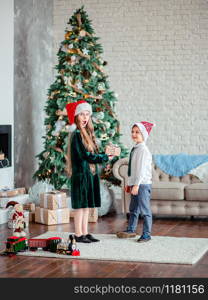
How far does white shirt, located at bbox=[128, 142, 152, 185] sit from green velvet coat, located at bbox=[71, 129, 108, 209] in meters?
0.33

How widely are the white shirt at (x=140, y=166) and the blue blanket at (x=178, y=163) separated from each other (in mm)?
1741

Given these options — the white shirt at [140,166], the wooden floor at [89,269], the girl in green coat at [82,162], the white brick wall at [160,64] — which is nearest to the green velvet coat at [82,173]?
the girl in green coat at [82,162]

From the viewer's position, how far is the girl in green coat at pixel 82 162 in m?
5.56

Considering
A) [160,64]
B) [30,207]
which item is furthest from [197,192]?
[160,64]

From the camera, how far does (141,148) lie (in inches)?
225

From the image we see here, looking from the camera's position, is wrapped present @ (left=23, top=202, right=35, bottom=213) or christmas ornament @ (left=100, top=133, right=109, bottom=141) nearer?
wrapped present @ (left=23, top=202, right=35, bottom=213)

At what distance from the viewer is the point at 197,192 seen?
22.7ft

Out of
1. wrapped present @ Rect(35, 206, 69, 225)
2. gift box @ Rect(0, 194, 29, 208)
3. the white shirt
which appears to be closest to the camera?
the white shirt

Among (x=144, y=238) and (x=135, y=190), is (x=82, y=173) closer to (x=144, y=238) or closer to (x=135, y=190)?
(x=135, y=190)

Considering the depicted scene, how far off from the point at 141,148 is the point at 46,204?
1.73m

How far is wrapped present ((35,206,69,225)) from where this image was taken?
267 inches

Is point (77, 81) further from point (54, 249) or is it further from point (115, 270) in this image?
point (115, 270)

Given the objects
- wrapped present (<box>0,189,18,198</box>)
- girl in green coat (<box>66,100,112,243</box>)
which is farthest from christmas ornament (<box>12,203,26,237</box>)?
wrapped present (<box>0,189,18,198</box>)

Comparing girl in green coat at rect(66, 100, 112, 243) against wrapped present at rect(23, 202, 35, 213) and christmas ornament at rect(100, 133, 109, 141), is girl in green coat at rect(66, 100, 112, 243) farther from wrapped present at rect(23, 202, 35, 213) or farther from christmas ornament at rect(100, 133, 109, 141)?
christmas ornament at rect(100, 133, 109, 141)
